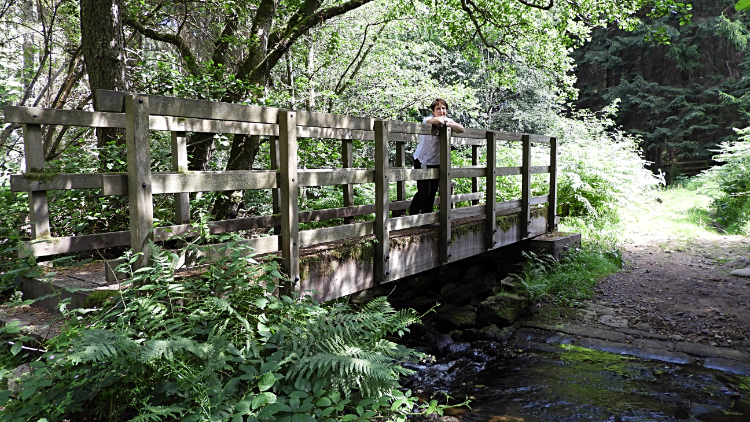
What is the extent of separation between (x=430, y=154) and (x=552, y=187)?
4245 millimetres

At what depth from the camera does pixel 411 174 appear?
6203 mm

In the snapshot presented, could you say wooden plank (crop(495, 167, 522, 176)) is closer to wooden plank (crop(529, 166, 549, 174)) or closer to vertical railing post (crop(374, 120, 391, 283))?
wooden plank (crop(529, 166, 549, 174))

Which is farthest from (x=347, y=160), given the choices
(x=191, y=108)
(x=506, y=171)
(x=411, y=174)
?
(x=191, y=108)

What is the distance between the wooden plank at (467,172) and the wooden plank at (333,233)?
71.1 inches

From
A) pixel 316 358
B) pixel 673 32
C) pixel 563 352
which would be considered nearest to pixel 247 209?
pixel 563 352

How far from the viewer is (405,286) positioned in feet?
28.6

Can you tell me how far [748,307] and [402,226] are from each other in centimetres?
547

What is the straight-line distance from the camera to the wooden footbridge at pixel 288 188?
3.49 m

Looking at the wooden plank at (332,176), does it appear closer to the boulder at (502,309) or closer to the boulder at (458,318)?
the boulder at (458,318)

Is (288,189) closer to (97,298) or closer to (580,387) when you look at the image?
(97,298)

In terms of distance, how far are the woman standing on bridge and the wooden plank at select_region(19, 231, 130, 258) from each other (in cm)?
410

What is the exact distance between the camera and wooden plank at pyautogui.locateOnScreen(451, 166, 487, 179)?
6.94 meters

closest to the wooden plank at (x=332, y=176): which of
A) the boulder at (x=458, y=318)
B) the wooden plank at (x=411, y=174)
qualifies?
the wooden plank at (x=411, y=174)

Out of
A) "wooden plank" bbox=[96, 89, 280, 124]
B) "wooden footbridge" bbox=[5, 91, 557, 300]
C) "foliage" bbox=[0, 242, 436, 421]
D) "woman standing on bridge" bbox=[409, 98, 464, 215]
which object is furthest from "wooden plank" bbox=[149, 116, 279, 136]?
"woman standing on bridge" bbox=[409, 98, 464, 215]
